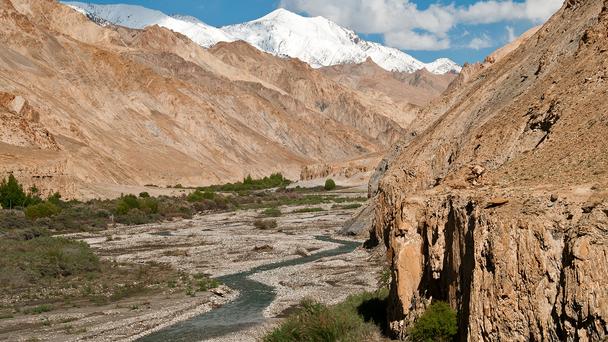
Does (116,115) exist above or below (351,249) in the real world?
above

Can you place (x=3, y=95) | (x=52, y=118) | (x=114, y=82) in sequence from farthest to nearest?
(x=114, y=82)
(x=52, y=118)
(x=3, y=95)

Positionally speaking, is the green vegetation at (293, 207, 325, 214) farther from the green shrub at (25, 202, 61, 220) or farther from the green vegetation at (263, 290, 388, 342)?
the green vegetation at (263, 290, 388, 342)

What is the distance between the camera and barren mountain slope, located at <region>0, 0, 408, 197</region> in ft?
286

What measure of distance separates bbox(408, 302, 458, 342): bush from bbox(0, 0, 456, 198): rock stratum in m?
59.9

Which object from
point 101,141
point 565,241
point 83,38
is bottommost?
point 565,241

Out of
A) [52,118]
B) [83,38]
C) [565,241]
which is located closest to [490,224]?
[565,241]

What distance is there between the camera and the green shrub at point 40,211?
189 feet

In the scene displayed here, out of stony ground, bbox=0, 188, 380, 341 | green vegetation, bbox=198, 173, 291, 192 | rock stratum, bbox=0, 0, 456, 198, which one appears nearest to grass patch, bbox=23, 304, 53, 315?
stony ground, bbox=0, 188, 380, 341

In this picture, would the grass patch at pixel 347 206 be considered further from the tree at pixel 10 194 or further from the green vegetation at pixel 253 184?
Result: the tree at pixel 10 194

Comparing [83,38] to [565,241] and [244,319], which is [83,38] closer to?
[244,319]

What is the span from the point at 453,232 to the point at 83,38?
149425 mm

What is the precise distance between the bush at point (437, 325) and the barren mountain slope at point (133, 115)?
59682mm

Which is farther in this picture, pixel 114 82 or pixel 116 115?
pixel 114 82

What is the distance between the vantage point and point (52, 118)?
96812 millimetres
